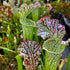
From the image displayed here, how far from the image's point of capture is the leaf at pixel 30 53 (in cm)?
60

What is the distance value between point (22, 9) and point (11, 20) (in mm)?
744

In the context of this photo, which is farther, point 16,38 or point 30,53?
point 16,38

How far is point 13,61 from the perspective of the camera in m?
0.92

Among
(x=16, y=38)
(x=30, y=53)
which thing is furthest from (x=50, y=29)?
(x=16, y=38)

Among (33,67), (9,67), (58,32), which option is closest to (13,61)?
(9,67)

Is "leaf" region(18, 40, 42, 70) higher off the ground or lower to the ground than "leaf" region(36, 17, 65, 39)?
lower

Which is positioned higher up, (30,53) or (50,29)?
(50,29)

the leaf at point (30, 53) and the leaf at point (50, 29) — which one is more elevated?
the leaf at point (50, 29)

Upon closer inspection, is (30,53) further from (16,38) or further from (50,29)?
(16,38)

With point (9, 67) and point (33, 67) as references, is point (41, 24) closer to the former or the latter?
point (33, 67)

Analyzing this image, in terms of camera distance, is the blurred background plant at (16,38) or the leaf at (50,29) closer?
→ the leaf at (50,29)

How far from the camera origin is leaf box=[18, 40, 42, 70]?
1.98 ft

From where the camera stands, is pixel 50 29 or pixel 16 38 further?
pixel 16 38

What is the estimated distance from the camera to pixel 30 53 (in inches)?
23.8
